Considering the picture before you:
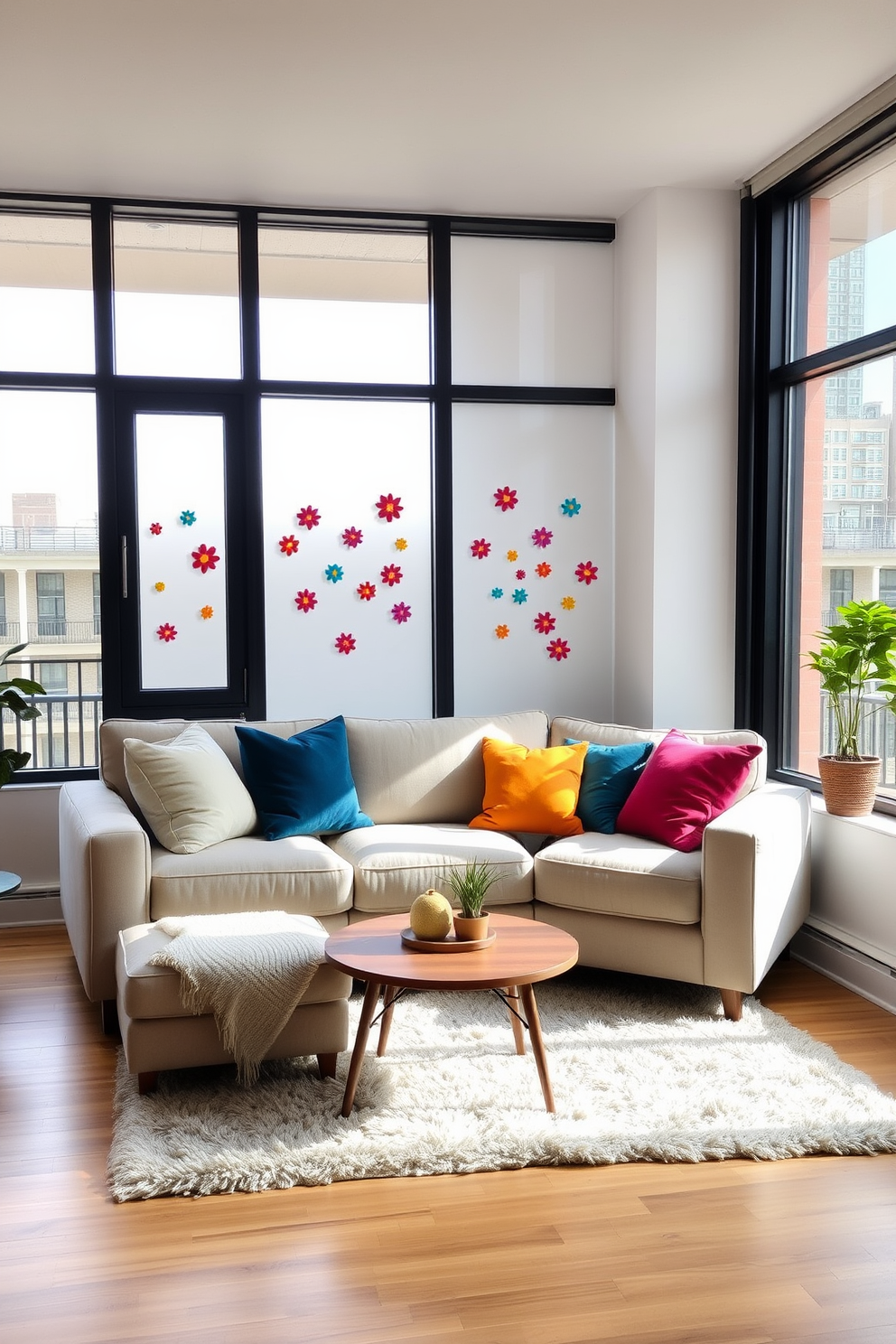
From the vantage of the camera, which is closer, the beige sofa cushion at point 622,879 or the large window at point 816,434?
the beige sofa cushion at point 622,879

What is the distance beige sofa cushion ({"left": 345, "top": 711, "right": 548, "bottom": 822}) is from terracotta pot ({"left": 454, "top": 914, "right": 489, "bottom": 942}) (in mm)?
1344

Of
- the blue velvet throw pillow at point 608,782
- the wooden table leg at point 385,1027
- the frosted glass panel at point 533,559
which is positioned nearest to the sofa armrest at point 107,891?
the wooden table leg at point 385,1027

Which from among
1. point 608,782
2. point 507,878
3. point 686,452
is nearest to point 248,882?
point 507,878

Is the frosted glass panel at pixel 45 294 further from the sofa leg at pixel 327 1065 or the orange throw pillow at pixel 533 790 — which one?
the sofa leg at pixel 327 1065

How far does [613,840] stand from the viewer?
394 cm

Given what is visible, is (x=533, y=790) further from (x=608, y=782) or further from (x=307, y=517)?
(x=307, y=517)

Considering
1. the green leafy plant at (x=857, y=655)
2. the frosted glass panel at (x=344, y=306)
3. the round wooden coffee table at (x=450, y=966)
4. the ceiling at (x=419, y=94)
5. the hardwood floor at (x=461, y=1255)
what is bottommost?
the hardwood floor at (x=461, y=1255)

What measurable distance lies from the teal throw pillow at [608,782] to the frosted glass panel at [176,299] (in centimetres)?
226

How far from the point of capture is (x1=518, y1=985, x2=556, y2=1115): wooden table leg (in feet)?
9.33

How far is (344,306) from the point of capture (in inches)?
194

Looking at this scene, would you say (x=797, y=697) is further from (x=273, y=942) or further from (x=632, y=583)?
(x=273, y=942)

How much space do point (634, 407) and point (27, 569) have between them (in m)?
2.68

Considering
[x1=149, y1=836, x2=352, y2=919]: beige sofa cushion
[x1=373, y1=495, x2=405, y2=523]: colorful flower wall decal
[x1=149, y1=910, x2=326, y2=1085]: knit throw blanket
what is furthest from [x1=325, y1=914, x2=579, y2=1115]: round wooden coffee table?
[x1=373, y1=495, x2=405, y2=523]: colorful flower wall decal

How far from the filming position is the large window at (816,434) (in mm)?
3975
